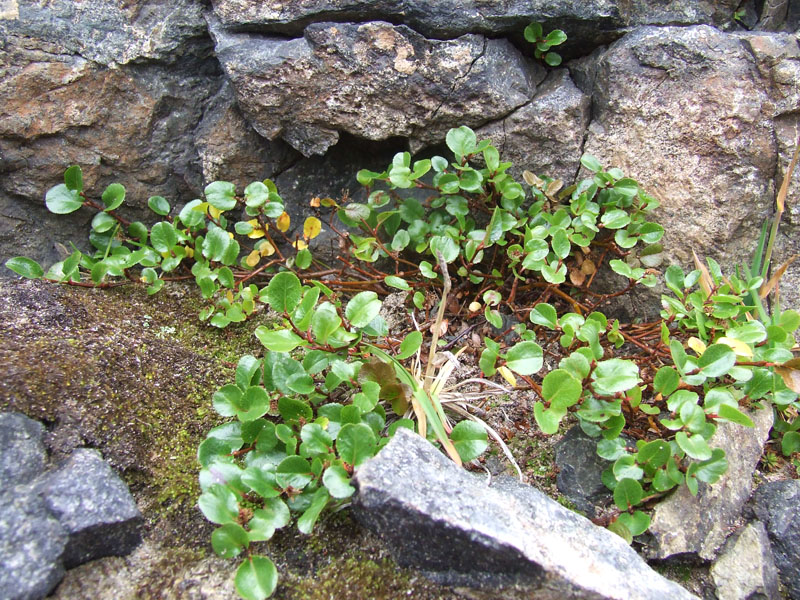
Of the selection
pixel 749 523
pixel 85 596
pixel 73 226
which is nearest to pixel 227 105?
pixel 73 226

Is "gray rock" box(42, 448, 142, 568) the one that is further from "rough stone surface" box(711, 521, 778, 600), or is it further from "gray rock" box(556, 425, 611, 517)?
"rough stone surface" box(711, 521, 778, 600)

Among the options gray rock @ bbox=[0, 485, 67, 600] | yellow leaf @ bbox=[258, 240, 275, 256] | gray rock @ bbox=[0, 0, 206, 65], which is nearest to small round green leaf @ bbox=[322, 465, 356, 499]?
gray rock @ bbox=[0, 485, 67, 600]

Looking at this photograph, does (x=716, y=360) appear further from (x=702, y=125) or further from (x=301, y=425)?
(x=301, y=425)

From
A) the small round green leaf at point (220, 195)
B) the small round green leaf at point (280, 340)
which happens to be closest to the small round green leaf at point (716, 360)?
the small round green leaf at point (280, 340)

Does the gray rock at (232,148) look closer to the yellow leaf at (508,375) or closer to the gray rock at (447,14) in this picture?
the gray rock at (447,14)

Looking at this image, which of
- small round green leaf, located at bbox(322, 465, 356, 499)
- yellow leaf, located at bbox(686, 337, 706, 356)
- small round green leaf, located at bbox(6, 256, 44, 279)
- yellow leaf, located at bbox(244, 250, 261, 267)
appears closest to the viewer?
small round green leaf, located at bbox(322, 465, 356, 499)

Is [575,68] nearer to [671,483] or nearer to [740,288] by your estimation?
[740,288]
